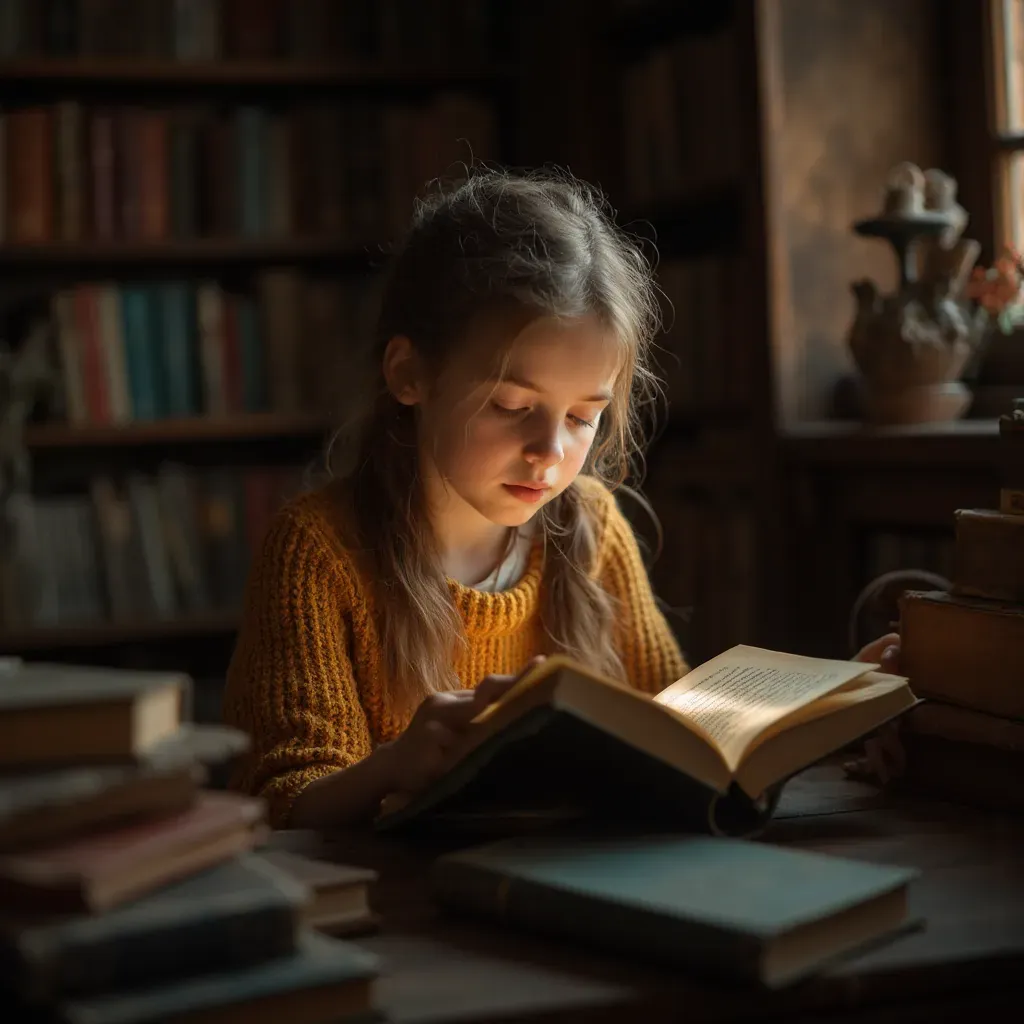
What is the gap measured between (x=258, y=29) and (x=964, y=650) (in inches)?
85.4

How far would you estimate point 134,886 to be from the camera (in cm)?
62

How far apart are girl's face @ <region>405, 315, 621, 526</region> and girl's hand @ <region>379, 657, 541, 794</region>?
1.03 ft

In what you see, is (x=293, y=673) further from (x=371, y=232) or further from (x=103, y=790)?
(x=371, y=232)

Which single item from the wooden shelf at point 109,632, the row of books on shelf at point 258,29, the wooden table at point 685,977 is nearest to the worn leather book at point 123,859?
the wooden table at point 685,977

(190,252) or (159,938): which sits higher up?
(190,252)

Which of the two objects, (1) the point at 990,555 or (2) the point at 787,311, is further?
(2) the point at 787,311

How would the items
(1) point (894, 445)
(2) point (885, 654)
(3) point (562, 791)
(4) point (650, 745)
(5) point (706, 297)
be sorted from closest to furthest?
(4) point (650, 745) → (3) point (562, 791) → (2) point (885, 654) → (1) point (894, 445) → (5) point (706, 297)

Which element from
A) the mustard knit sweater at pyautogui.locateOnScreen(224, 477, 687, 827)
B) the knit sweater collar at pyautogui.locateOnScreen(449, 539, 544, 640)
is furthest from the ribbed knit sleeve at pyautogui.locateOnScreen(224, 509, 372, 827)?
the knit sweater collar at pyautogui.locateOnScreen(449, 539, 544, 640)

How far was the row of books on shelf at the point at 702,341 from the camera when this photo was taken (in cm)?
238

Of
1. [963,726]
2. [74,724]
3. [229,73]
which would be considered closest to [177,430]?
[229,73]

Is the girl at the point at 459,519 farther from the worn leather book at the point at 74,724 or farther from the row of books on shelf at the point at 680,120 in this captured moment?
the row of books on shelf at the point at 680,120

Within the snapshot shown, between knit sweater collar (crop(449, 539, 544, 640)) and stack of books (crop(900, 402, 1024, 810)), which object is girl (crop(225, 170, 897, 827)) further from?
stack of books (crop(900, 402, 1024, 810))

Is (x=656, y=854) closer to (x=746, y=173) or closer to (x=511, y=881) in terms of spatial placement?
(x=511, y=881)

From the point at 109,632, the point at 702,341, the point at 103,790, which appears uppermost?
the point at 702,341
